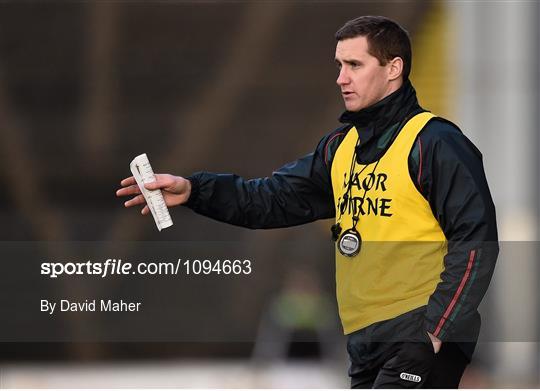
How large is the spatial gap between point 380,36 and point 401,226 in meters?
0.61

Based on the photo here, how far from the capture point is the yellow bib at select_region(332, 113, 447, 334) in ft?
12.1

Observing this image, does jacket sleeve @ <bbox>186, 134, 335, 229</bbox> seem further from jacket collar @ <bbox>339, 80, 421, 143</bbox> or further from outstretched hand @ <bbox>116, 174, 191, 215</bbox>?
jacket collar @ <bbox>339, 80, 421, 143</bbox>

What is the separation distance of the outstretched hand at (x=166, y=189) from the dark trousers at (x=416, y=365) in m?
0.85

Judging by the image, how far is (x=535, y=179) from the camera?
8.75m

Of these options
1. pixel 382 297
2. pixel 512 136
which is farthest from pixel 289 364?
pixel 382 297

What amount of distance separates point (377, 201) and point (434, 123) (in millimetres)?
298

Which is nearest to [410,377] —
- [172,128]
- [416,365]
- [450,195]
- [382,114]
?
[416,365]

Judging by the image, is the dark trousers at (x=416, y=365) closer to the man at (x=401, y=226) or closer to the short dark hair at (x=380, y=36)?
the man at (x=401, y=226)

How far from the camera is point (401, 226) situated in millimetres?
3707

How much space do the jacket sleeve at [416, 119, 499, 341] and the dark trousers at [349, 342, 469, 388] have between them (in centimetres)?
10

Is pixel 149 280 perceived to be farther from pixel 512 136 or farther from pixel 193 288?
pixel 512 136

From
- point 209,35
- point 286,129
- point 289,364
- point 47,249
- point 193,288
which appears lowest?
point 289,364

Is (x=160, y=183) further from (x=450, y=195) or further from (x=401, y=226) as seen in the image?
(x=450, y=195)

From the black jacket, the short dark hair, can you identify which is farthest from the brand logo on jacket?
the short dark hair
